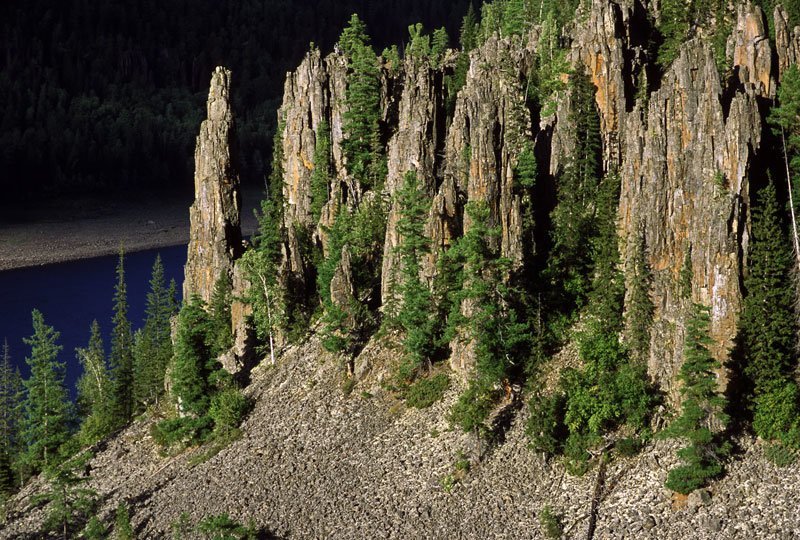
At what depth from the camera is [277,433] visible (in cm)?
7512

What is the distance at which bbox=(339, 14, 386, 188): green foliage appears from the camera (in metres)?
90.7

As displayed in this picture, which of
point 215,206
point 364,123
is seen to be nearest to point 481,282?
point 364,123

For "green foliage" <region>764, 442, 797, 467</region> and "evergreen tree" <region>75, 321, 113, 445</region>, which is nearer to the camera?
"green foliage" <region>764, 442, 797, 467</region>

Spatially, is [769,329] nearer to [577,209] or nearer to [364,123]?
[577,209]

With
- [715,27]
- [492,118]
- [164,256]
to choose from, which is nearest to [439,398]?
[492,118]

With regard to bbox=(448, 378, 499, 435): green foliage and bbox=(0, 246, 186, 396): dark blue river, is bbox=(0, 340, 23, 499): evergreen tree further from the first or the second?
bbox=(448, 378, 499, 435): green foliage

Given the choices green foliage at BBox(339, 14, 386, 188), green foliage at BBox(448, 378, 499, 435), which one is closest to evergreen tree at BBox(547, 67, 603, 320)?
green foliage at BBox(448, 378, 499, 435)

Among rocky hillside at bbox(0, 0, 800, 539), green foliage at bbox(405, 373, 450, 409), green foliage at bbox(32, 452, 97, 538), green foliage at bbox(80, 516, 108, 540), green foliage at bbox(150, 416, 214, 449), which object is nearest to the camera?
rocky hillside at bbox(0, 0, 800, 539)

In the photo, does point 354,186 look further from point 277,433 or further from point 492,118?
point 277,433

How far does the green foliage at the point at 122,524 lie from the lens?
231 feet

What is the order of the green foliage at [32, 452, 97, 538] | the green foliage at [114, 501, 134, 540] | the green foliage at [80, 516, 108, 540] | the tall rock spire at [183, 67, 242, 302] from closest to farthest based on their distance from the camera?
the green foliage at [114, 501, 134, 540] < the green foliage at [80, 516, 108, 540] < the green foliage at [32, 452, 97, 538] < the tall rock spire at [183, 67, 242, 302]

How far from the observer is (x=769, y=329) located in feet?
199

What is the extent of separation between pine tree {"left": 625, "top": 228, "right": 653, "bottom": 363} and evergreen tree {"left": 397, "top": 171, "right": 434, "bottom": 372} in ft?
46.2

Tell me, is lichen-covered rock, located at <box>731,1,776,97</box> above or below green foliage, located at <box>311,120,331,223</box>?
above
